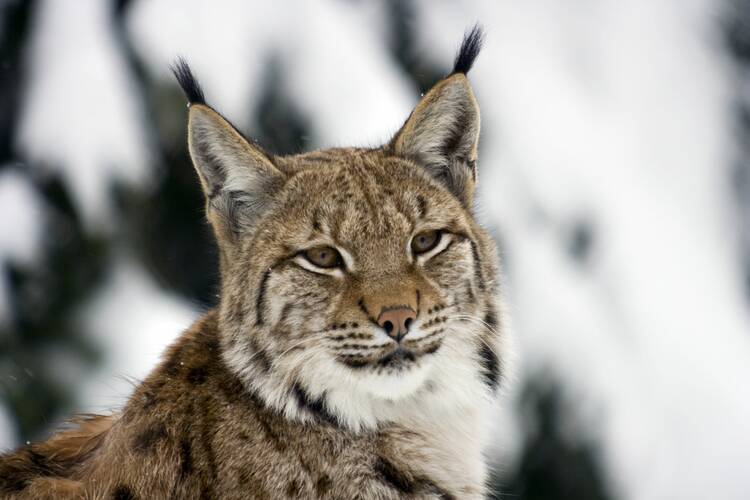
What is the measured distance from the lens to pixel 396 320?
11.2ft

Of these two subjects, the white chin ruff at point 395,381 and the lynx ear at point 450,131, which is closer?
the white chin ruff at point 395,381

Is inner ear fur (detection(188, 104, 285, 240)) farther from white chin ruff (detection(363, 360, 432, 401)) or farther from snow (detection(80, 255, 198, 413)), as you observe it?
snow (detection(80, 255, 198, 413))

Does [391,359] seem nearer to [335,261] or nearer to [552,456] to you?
[335,261]

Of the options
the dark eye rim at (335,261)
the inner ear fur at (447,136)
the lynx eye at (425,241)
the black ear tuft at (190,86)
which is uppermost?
the inner ear fur at (447,136)

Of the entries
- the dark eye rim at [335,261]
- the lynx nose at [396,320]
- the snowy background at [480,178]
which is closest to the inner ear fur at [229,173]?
the dark eye rim at [335,261]

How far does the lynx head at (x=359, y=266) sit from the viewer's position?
3.48 meters

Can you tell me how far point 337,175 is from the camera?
384 cm

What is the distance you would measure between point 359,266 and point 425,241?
293 mm

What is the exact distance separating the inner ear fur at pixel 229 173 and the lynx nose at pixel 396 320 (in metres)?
0.75

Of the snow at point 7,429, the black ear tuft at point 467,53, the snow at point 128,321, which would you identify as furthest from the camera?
the snow at point 128,321

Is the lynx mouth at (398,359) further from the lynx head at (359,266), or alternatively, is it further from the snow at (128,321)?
the snow at (128,321)

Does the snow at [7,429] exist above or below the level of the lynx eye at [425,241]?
below

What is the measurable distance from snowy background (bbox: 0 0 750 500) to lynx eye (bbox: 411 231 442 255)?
2171 mm

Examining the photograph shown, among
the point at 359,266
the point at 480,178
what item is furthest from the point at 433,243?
the point at 480,178
